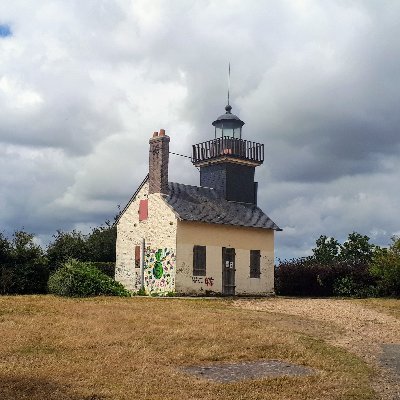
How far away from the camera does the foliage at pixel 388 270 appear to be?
28.3 m

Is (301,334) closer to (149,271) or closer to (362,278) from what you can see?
(149,271)

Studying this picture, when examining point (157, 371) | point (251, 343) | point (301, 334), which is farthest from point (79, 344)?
point (301, 334)

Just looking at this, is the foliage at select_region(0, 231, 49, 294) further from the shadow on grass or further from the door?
the shadow on grass

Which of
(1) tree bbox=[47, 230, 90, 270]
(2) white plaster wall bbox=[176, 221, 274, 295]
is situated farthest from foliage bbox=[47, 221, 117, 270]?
(2) white plaster wall bbox=[176, 221, 274, 295]

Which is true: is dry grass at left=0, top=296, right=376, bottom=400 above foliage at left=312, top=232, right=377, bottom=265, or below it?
below

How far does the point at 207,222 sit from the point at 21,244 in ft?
30.0

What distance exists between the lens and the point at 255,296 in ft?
96.4

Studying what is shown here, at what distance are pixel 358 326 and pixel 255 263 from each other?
12.5 metres

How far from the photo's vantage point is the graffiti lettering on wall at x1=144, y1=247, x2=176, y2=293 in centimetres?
2709

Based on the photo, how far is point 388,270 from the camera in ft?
93.5

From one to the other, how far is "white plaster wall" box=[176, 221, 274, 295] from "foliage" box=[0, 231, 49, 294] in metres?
6.75

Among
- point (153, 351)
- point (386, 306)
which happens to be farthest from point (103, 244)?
point (153, 351)

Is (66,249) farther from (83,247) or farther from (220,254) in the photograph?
(220,254)

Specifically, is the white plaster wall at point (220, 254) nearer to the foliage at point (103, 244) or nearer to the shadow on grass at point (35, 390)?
the foliage at point (103, 244)
